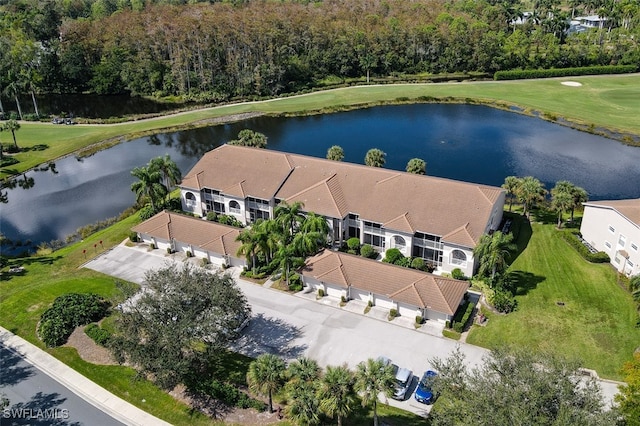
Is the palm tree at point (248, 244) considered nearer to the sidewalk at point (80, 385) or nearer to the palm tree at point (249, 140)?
the sidewalk at point (80, 385)

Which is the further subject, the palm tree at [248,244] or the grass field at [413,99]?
the grass field at [413,99]

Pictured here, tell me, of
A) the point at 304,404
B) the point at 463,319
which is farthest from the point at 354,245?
the point at 304,404

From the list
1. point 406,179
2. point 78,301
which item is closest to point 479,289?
point 406,179

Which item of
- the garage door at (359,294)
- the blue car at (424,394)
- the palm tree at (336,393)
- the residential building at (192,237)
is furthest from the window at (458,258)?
the palm tree at (336,393)

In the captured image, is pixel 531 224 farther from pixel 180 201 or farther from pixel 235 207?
pixel 180 201

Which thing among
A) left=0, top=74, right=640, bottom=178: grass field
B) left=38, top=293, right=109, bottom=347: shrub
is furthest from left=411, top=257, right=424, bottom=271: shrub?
left=0, top=74, right=640, bottom=178: grass field

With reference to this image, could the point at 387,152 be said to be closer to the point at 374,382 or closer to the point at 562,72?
the point at 374,382
